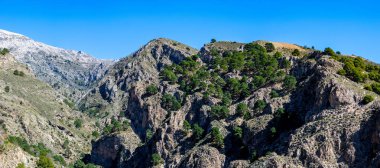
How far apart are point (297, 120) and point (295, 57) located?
54437mm

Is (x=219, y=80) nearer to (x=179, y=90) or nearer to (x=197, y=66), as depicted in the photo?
(x=179, y=90)

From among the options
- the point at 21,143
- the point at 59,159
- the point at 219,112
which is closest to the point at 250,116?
the point at 219,112

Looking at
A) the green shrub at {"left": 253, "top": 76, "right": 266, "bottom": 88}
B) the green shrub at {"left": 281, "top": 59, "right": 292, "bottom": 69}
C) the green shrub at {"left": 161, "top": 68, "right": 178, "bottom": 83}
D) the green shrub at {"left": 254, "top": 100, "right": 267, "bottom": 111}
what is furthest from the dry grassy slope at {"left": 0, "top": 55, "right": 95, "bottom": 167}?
the green shrub at {"left": 281, "top": 59, "right": 292, "bottom": 69}

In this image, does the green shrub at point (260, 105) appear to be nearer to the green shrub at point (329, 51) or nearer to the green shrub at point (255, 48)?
the green shrub at point (329, 51)

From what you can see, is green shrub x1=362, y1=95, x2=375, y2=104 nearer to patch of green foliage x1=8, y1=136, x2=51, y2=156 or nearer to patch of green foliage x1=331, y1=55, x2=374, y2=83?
patch of green foliage x1=331, y1=55, x2=374, y2=83

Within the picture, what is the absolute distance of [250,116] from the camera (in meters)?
131

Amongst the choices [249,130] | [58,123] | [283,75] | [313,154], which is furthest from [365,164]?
[58,123]

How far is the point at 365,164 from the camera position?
93.3m

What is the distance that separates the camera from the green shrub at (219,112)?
449ft

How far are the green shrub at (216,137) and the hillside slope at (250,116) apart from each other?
26 centimetres

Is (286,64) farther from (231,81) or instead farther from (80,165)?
(80,165)

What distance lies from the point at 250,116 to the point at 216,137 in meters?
12.6

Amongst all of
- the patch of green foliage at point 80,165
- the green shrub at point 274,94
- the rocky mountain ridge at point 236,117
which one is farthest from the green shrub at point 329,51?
the patch of green foliage at point 80,165

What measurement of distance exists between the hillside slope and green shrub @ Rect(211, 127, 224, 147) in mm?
264
